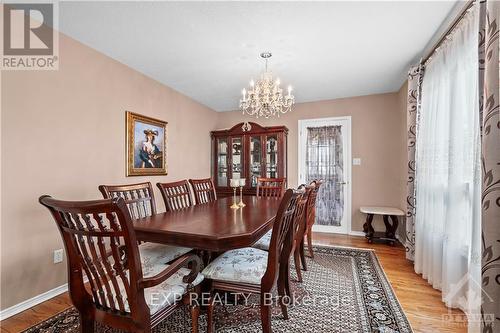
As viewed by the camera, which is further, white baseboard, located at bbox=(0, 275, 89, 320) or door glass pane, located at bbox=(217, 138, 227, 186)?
door glass pane, located at bbox=(217, 138, 227, 186)

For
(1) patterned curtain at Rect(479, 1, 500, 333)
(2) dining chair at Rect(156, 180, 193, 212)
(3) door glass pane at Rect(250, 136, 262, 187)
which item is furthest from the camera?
(3) door glass pane at Rect(250, 136, 262, 187)

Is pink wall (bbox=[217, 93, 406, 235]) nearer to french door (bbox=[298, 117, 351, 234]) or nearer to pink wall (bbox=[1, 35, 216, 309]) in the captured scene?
french door (bbox=[298, 117, 351, 234])

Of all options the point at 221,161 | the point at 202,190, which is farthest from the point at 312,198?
the point at 221,161

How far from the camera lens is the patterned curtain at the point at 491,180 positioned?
1.14 m

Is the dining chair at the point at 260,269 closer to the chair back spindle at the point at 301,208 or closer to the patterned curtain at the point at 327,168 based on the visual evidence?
the chair back spindle at the point at 301,208

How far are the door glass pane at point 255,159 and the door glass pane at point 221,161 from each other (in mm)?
593

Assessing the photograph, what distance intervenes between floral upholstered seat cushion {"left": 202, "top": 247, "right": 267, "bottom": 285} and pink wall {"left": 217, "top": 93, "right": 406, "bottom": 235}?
10.2 ft

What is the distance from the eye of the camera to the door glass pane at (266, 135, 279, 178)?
430 centimetres

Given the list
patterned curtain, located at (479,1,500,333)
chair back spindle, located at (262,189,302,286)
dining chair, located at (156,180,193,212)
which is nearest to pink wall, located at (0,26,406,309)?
dining chair, located at (156,180,193,212)

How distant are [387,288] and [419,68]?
2.37 metres

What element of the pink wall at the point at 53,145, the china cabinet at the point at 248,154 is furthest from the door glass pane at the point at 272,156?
the pink wall at the point at 53,145

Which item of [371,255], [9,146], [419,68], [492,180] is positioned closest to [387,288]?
[371,255]

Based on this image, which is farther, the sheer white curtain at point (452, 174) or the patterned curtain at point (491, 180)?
the sheer white curtain at point (452, 174)

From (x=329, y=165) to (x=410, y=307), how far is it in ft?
8.86
